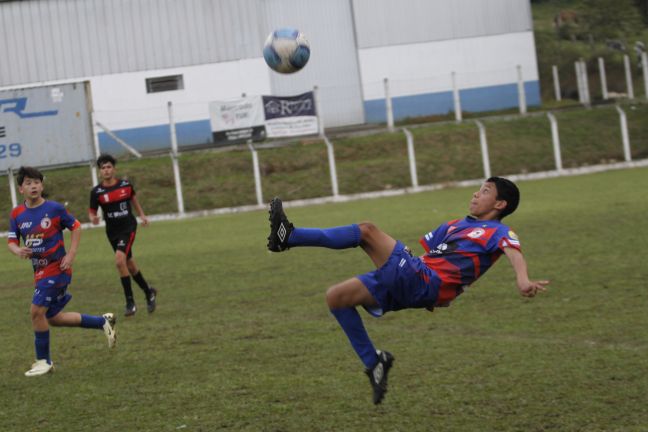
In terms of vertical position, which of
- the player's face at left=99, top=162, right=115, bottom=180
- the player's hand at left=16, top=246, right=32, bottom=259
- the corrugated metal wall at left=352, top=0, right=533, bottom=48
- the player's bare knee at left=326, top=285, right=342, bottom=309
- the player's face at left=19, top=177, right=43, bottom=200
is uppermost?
the corrugated metal wall at left=352, top=0, right=533, bottom=48

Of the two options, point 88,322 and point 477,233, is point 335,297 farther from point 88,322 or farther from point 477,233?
point 88,322

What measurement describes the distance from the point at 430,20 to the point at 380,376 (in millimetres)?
35363

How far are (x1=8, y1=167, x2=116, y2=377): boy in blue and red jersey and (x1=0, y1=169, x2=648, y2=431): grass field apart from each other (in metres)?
0.49

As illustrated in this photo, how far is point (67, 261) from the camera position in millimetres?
8953

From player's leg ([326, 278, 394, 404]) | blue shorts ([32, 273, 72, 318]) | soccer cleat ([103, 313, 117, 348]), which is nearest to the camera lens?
player's leg ([326, 278, 394, 404])

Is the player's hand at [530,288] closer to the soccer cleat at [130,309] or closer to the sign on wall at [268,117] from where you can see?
the soccer cleat at [130,309]

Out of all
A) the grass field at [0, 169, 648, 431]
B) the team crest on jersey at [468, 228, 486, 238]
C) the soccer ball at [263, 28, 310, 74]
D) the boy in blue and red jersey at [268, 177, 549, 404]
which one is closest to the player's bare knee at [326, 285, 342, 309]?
the boy in blue and red jersey at [268, 177, 549, 404]

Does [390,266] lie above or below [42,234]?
below

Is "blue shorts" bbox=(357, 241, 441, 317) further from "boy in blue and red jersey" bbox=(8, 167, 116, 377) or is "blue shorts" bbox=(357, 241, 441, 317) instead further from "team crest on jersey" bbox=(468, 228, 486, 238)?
"boy in blue and red jersey" bbox=(8, 167, 116, 377)

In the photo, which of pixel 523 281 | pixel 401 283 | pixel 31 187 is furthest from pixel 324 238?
pixel 31 187

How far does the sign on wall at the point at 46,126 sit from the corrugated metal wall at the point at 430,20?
15633 millimetres

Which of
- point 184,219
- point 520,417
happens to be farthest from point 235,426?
point 184,219

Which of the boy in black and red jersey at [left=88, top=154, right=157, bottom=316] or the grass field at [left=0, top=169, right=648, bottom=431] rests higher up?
the boy in black and red jersey at [left=88, top=154, right=157, bottom=316]

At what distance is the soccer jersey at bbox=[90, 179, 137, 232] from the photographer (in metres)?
12.6
